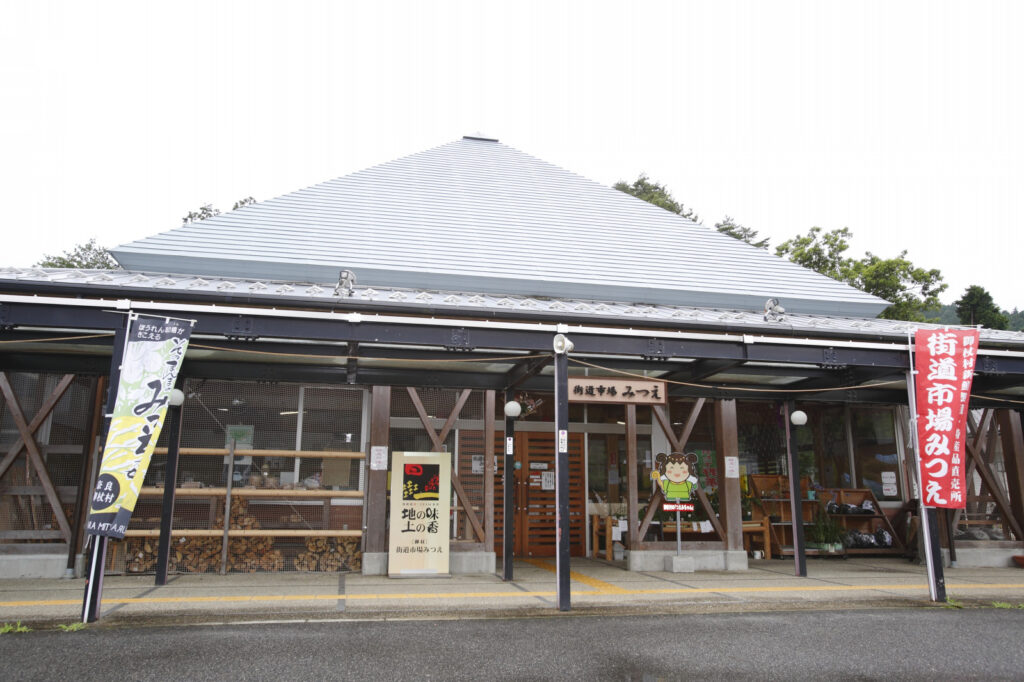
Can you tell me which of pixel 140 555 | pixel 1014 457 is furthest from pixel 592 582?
pixel 1014 457

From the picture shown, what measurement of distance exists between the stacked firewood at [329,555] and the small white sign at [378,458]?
1.16 meters

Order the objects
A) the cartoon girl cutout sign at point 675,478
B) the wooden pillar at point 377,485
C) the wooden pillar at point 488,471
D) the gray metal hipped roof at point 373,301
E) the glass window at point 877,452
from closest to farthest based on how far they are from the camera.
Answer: the gray metal hipped roof at point 373,301, the wooden pillar at point 377,485, the wooden pillar at point 488,471, the cartoon girl cutout sign at point 675,478, the glass window at point 877,452

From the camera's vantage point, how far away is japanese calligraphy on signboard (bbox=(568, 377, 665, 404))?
8.70 m

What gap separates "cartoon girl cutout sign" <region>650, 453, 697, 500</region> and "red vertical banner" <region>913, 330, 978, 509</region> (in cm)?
352

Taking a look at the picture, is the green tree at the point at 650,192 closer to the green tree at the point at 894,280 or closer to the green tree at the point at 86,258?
the green tree at the point at 894,280

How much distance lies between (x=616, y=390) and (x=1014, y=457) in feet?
29.9

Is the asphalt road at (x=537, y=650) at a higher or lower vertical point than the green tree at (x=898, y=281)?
lower

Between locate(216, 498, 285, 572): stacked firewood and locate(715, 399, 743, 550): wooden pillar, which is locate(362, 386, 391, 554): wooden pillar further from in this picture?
locate(715, 399, 743, 550): wooden pillar

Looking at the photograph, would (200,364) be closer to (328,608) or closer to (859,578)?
(328,608)

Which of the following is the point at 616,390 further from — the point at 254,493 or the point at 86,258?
the point at 86,258

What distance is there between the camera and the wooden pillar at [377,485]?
34.1 feet

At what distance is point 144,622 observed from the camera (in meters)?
6.54

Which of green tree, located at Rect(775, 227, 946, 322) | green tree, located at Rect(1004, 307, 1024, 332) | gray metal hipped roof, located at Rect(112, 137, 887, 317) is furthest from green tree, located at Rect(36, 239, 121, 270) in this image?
green tree, located at Rect(1004, 307, 1024, 332)

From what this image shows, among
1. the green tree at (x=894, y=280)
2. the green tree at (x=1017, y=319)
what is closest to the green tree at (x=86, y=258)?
the green tree at (x=894, y=280)
